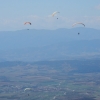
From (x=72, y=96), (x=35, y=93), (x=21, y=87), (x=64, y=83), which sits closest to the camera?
(x=72, y=96)

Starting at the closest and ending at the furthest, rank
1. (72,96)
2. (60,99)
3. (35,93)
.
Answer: (60,99)
(72,96)
(35,93)

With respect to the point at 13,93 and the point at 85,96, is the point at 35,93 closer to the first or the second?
the point at 13,93

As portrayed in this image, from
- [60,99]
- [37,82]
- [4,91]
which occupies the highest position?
[37,82]

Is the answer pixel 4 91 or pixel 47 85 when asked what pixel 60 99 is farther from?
pixel 47 85

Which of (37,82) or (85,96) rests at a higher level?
(37,82)

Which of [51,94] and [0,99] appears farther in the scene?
[51,94]

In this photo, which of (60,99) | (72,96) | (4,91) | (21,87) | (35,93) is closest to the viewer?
(60,99)

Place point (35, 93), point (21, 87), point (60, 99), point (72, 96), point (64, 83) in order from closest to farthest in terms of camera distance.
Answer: point (60, 99) < point (72, 96) < point (35, 93) < point (21, 87) < point (64, 83)

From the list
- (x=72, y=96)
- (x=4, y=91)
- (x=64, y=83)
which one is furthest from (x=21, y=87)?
(x=72, y=96)

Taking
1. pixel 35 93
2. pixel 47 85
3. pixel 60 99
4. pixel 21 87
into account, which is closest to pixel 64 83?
pixel 47 85
